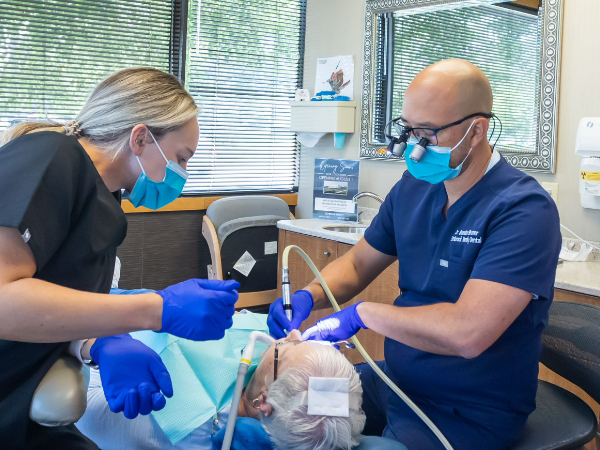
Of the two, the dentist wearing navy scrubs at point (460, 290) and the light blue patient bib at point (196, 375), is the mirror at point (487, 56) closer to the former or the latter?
the dentist wearing navy scrubs at point (460, 290)

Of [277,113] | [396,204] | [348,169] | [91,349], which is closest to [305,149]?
[277,113]

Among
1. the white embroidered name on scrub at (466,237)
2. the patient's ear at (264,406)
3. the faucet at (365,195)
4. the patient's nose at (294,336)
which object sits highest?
the faucet at (365,195)

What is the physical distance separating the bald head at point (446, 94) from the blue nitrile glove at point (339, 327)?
21.1 inches

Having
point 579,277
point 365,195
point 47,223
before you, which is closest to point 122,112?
point 47,223

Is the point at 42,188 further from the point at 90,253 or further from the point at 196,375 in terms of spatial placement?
the point at 196,375

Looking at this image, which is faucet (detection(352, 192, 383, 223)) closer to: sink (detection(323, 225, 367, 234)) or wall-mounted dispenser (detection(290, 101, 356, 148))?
sink (detection(323, 225, 367, 234))

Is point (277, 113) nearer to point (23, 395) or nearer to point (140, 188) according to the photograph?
point (140, 188)

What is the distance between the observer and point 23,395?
126 cm

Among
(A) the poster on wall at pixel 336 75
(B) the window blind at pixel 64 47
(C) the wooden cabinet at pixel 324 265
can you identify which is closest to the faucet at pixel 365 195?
(C) the wooden cabinet at pixel 324 265

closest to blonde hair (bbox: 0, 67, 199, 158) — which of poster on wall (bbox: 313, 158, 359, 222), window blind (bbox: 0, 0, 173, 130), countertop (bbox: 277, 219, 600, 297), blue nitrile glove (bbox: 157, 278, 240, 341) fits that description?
blue nitrile glove (bbox: 157, 278, 240, 341)

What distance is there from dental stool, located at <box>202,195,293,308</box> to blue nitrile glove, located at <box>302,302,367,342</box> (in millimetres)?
1706

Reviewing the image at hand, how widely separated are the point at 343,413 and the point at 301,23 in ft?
10.0

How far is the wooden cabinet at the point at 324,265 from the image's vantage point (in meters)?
2.72

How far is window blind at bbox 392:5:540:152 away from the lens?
266 cm
